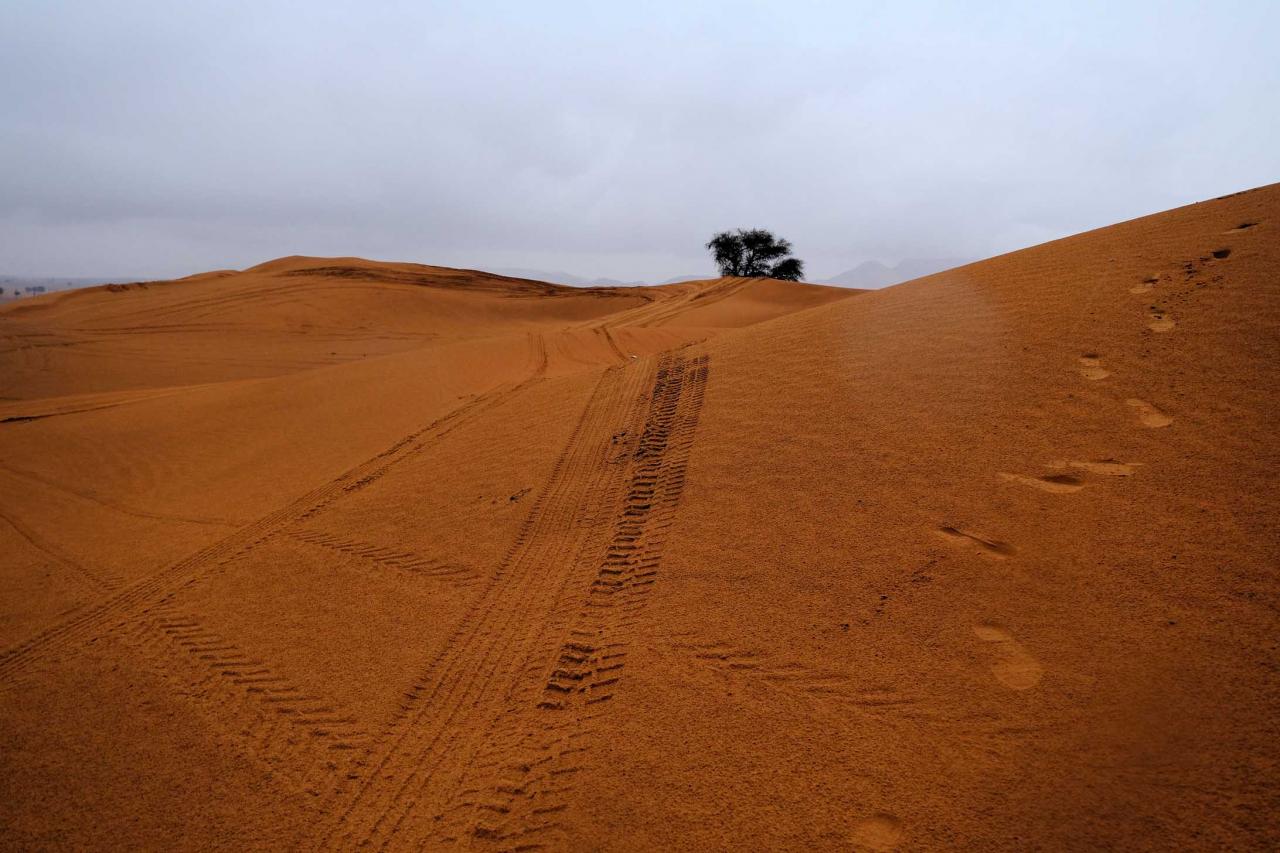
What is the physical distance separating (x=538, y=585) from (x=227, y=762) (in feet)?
5.04

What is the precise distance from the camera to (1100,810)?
66.9 inches

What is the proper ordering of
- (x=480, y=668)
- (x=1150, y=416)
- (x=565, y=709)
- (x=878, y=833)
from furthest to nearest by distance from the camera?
(x=1150, y=416), (x=480, y=668), (x=565, y=709), (x=878, y=833)

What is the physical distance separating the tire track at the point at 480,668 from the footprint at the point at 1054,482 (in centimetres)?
237

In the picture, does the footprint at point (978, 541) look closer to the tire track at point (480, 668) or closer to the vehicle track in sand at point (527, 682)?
the vehicle track in sand at point (527, 682)

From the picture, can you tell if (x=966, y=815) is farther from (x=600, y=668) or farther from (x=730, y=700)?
(x=600, y=668)

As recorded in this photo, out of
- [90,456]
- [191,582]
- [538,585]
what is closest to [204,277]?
[90,456]

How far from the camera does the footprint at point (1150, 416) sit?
322 centimetres

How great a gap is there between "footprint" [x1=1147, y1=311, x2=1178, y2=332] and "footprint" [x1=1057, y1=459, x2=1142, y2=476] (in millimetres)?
1524

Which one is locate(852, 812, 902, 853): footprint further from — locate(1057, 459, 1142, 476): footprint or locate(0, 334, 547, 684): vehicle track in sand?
locate(0, 334, 547, 684): vehicle track in sand

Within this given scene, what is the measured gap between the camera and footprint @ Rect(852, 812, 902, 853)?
1762 millimetres

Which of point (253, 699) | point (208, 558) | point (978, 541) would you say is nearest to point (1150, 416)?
point (978, 541)

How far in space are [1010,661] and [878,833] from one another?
2.89 feet

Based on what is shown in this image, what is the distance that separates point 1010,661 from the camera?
2.25 m

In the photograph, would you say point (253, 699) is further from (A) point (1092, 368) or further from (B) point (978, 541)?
(A) point (1092, 368)
